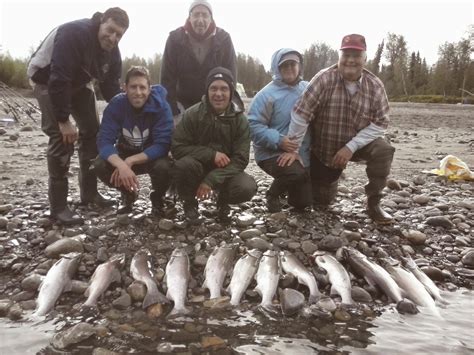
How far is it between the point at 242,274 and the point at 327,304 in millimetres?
718

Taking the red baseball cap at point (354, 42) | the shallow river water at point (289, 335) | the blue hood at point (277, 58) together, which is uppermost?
the red baseball cap at point (354, 42)

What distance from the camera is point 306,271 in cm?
352

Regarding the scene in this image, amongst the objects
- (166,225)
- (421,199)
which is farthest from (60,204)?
(421,199)

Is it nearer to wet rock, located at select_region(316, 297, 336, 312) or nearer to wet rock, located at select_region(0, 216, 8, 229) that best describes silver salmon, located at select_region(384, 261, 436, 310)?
wet rock, located at select_region(316, 297, 336, 312)

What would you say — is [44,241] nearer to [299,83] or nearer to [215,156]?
[215,156]

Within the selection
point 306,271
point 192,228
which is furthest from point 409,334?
point 192,228

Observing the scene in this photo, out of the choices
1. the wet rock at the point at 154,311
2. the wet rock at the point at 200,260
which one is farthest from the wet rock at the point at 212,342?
the wet rock at the point at 200,260

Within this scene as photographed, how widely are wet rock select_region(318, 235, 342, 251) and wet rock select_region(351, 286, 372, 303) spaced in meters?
0.66

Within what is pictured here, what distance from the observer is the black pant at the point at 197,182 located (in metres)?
4.20

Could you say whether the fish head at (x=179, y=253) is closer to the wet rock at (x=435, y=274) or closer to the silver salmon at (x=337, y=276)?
the silver salmon at (x=337, y=276)

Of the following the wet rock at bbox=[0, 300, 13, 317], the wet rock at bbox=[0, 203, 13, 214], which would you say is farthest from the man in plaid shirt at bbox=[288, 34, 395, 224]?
the wet rock at bbox=[0, 203, 13, 214]

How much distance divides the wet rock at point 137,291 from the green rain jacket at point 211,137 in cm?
131

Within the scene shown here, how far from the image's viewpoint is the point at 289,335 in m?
2.79

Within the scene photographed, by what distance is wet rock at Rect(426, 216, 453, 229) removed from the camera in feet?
15.1
